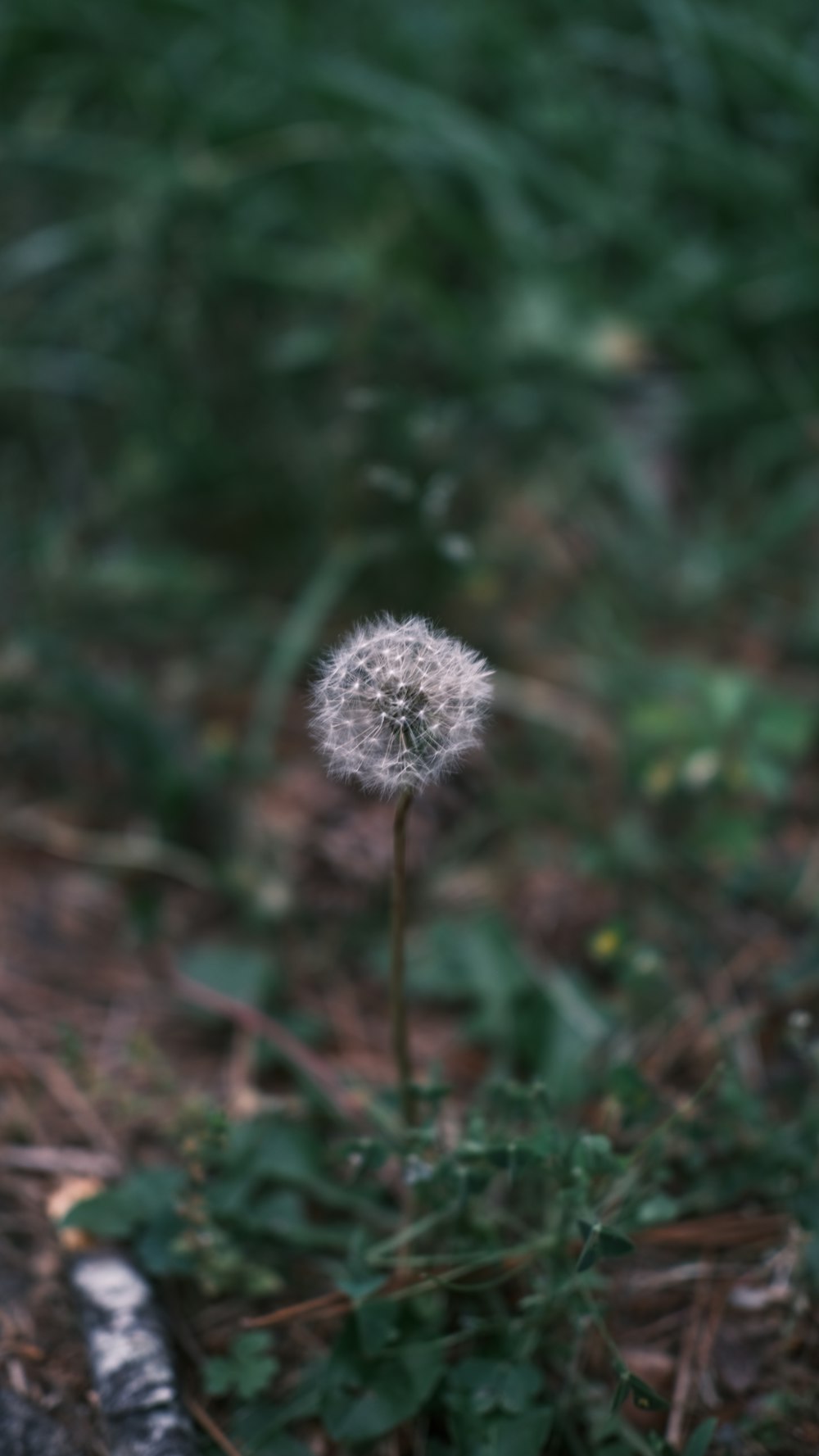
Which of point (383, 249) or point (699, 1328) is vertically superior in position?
point (383, 249)

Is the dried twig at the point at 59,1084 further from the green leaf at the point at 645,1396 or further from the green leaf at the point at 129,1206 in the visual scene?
the green leaf at the point at 645,1396

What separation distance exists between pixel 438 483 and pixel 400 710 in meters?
1.16

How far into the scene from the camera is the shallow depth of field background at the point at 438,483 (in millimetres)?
2203

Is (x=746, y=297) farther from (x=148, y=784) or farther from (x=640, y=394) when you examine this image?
(x=148, y=784)

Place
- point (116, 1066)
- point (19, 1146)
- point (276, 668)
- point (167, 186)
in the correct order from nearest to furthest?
1. point (19, 1146)
2. point (116, 1066)
3. point (276, 668)
4. point (167, 186)

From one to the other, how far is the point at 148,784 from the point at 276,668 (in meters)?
0.37

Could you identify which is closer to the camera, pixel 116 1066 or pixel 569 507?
pixel 116 1066

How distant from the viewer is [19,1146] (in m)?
1.78

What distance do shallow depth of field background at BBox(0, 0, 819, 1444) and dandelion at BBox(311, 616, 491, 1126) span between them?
2.45ft

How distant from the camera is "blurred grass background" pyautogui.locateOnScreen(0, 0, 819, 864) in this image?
8.50ft

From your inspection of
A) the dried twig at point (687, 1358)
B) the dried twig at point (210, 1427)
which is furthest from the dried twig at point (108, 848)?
the dried twig at point (687, 1358)

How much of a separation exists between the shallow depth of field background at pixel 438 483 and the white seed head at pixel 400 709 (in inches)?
29.5

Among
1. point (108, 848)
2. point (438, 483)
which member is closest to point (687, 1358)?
point (108, 848)

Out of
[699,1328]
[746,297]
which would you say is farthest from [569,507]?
[699,1328]
